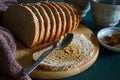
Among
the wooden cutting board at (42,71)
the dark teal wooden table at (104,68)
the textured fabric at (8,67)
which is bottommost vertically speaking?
the dark teal wooden table at (104,68)

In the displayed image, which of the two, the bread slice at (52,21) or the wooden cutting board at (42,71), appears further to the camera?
the bread slice at (52,21)

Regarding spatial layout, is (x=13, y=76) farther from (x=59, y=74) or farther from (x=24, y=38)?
(x=24, y=38)

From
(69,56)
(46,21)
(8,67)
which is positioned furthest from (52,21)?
(8,67)

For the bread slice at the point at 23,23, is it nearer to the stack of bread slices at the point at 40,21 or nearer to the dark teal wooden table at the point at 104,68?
the stack of bread slices at the point at 40,21

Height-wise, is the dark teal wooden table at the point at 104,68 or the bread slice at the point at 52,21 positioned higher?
the bread slice at the point at 52,21

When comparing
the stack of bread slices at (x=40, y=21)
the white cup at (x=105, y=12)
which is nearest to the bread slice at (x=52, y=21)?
the stack of bread slices at (x=40, y=21)

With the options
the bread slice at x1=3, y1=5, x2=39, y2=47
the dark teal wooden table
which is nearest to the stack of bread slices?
the bread slice at x1=3, y1=5, x2=39, y2=47
